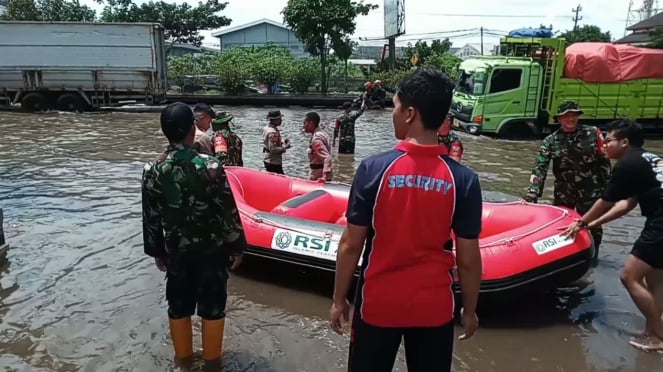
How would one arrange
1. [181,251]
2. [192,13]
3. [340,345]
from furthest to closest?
[192,13]
[340,345]
[181,251]

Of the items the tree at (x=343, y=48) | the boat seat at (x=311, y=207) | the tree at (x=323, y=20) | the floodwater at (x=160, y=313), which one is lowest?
the floodwater at (x=160, y=313)

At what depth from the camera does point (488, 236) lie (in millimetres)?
4820

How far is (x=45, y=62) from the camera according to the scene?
1939 cm

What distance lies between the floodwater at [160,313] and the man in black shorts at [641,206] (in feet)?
1.39

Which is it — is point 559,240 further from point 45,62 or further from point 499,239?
point 45,62

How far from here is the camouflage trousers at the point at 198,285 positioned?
3062 mm

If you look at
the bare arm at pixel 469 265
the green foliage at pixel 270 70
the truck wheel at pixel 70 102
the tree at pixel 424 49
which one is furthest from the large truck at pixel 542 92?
the tree at pixel 424 49

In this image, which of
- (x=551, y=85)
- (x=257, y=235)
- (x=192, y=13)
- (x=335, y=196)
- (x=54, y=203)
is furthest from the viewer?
(x=192, y=13)

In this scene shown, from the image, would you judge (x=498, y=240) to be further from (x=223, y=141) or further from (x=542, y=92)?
(x=542, y=92)

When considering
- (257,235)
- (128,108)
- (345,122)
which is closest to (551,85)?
(345,122)

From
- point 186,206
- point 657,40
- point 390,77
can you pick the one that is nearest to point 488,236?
point 186,206

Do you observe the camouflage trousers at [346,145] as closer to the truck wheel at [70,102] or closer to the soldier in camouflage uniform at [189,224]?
the soldier in camouflage uniform at [189,224]

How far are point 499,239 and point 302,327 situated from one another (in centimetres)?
160

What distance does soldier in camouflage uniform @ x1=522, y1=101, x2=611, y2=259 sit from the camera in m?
4.89
